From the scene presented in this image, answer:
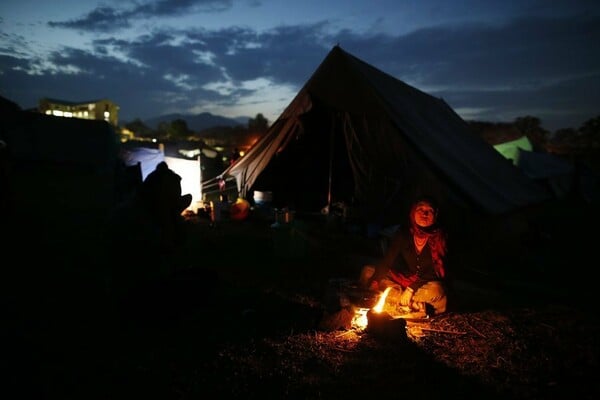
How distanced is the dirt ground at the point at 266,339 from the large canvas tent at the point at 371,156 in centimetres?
192

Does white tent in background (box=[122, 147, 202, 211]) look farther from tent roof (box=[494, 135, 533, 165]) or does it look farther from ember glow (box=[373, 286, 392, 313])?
tent roof (box=[494, 135, 533, 165])

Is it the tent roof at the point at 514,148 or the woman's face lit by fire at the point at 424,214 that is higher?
the tent roof at the point at 514,148

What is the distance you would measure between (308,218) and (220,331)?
16.5ft

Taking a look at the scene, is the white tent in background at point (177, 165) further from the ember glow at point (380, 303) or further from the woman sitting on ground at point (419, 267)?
the ember glow at point (380, 303)

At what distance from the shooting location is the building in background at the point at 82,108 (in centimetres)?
3784

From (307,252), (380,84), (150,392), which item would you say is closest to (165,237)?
(150,392)

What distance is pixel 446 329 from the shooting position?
10.9ft

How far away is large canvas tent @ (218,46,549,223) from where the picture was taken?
6.00m

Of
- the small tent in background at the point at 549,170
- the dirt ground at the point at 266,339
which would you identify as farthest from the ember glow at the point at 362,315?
the small tent in background at the point at 549,170

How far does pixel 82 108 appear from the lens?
41.4 meters

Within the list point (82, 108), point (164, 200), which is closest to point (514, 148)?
point (164, 200)

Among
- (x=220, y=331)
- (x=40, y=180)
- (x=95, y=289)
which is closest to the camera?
(x=220, y=331)

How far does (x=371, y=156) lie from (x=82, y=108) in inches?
1791

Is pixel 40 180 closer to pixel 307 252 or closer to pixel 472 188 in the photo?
pixel 307 252
